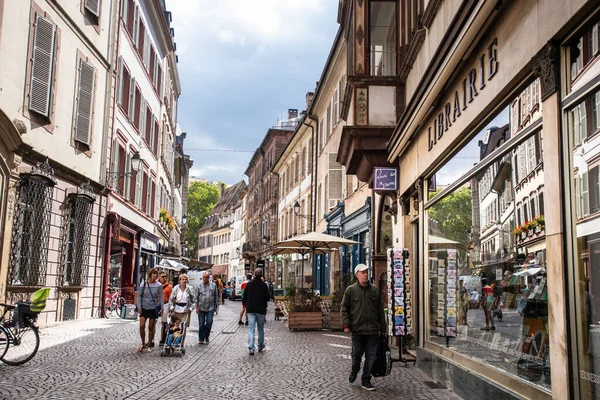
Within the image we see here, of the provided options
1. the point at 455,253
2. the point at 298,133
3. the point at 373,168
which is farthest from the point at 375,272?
the point at 298,133

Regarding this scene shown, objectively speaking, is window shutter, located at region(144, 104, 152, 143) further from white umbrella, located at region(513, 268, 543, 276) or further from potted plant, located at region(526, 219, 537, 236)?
potted plant, located at region(526, 219, 537, 236)

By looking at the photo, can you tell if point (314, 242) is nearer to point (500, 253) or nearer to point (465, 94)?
point (465, 94)

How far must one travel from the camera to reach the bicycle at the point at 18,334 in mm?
9578

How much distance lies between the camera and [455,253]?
8859 millimetres

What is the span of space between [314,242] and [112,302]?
25.3ft

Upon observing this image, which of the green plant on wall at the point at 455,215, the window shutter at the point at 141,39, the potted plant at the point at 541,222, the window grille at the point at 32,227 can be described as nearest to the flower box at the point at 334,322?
the window grille at the point at 32,227

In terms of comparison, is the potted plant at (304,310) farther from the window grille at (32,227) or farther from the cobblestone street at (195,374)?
the window grille at (32,227)

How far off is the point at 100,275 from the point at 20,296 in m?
5.75

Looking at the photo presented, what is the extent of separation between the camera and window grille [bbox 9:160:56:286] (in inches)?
574

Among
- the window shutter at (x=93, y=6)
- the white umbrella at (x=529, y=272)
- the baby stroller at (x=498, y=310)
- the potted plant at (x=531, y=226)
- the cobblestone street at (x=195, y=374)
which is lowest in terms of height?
the cobblestone street at (x=195, y=374)

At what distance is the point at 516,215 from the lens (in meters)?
6.15

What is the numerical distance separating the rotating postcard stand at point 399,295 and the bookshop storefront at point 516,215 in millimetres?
672

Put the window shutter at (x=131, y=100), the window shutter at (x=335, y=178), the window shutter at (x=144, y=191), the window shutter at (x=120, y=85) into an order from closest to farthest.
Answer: the window shutter at (x=120, y=85) → the window shutter at (x=131, y=100) → the window shutter at (x=335, y=178) → the window shutter at (x=144, y=191)

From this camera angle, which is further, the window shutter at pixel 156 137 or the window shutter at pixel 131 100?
the window shutter at pixel 156 137
